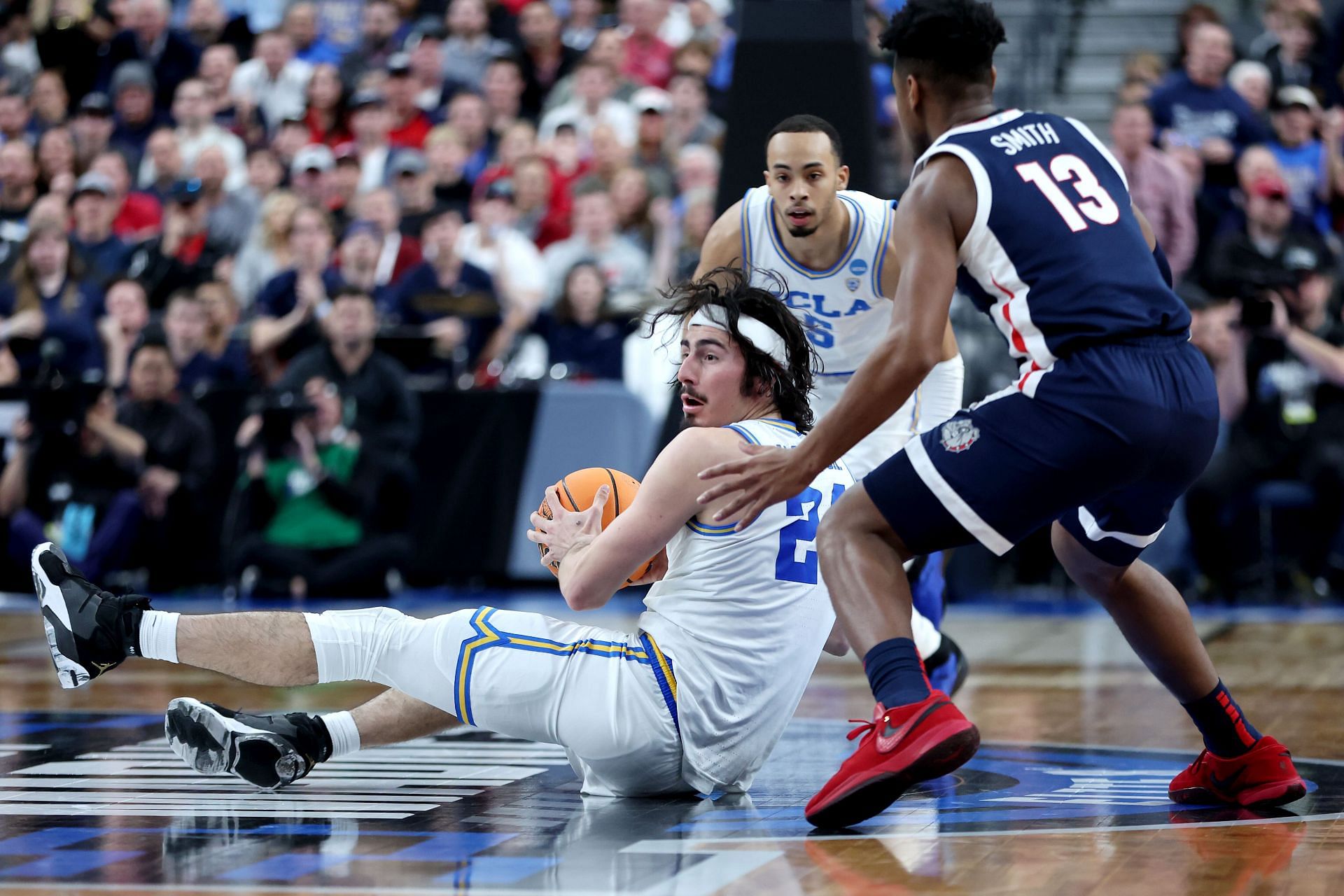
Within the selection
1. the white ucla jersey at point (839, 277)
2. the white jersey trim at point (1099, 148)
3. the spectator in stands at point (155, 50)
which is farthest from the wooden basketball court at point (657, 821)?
the spectator in stands at point (155, 50)

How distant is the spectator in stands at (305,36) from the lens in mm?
16438

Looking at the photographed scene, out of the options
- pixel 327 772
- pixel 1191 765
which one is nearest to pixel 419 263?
pixel 327 772

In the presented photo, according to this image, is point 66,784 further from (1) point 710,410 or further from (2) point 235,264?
(2) point 235,264

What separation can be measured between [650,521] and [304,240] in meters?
8.90

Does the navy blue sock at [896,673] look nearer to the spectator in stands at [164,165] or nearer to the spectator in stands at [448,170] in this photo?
the spectator in stands at [448,170]

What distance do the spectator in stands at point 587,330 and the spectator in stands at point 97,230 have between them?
13.2 feet

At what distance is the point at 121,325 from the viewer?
12.3 meters

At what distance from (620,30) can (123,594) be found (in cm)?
1138

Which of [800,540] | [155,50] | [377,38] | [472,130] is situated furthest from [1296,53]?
[155,50]

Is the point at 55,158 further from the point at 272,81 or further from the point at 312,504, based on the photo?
the point at 312,504

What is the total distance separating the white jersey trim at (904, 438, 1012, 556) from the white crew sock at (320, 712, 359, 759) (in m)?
1.74

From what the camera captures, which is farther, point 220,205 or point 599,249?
point 220,205

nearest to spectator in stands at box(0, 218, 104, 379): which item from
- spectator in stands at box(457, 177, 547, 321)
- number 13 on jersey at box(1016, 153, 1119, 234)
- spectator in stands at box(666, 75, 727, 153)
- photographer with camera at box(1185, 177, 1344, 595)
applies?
spectator in stands at box(457, 177, 547, 321)

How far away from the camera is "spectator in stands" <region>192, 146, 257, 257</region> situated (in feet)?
45.9
